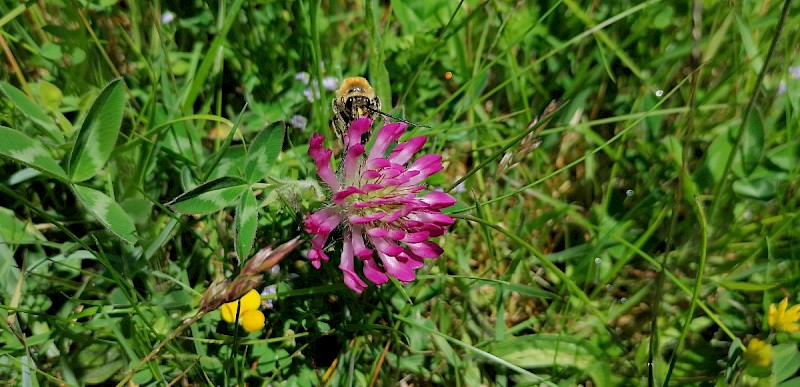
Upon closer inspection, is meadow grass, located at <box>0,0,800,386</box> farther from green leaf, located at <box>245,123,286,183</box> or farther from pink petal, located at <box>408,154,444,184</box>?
pink petal, located at <box>408,154,444,184</box>

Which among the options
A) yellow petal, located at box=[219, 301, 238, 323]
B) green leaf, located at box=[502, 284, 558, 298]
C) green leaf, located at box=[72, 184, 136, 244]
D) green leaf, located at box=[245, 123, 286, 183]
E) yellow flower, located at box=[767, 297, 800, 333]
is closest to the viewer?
green leaf, located at box=[72, 184, 136, 244]

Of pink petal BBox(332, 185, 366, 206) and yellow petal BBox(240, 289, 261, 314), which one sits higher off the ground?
pink petal BBox(332, 185, 366, 206)

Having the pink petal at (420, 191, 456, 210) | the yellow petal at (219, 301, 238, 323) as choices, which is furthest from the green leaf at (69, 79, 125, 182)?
the pink petal at (420, 191, 456, 210)

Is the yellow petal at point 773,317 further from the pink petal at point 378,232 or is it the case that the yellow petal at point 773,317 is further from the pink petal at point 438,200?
the pink petal at point 378,232

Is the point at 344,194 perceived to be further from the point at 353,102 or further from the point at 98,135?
the point at 98,135

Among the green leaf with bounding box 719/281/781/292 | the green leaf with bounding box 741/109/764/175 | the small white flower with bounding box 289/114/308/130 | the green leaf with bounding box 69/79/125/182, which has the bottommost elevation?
the green leaf with bounding box 719/281/781/292

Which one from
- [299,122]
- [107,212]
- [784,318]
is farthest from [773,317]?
[107,212]

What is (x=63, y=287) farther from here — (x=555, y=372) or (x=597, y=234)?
(x=597, y=234)
